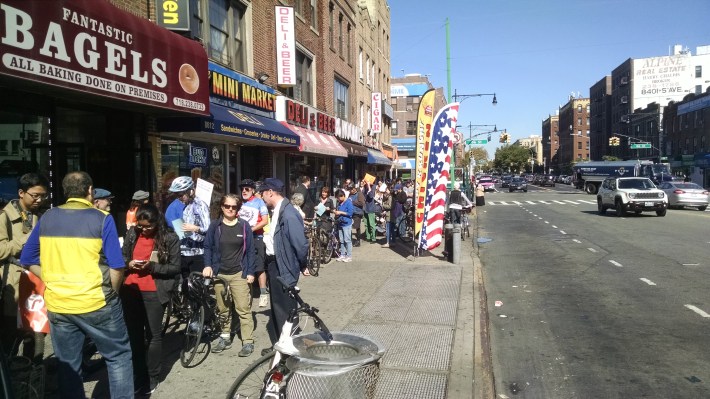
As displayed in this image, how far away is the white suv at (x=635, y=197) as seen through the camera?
22.2m

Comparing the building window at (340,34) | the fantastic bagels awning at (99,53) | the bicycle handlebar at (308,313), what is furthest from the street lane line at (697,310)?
the building window at (340,34)

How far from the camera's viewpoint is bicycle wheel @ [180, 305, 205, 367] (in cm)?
530

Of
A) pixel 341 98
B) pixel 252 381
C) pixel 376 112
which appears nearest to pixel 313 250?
pixel 252 381

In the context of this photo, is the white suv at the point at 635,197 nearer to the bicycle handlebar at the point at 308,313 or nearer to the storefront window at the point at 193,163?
the storefront window at the point at 193,163

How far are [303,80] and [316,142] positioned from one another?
3.20 meters

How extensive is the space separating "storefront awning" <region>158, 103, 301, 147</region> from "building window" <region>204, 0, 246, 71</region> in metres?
1.51

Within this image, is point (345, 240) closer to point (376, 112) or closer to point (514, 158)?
point (376, 112)

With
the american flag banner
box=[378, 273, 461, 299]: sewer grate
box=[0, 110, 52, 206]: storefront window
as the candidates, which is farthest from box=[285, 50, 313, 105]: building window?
box=[0, 110, 52, 206]: storefront window

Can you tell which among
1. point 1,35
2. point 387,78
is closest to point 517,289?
point 1,35

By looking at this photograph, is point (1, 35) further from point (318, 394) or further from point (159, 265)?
point (318, 394)

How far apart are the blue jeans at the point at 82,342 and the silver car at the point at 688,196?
30777 mm

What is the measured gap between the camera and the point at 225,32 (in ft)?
43.7

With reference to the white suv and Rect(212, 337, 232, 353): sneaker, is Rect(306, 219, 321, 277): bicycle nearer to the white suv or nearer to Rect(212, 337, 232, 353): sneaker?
Rect(212, 337, 232, 353): sneaker

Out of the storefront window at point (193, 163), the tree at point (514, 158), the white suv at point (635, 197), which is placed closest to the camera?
the storefront window at point (193, 163)
